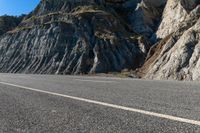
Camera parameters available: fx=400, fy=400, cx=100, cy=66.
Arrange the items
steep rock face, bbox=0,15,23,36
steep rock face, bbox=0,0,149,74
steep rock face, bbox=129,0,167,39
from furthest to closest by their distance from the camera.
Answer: steep rock face, bbox=0,15,23,36 → steep rock face, bbox=129,0,167,39 → steep rock face, bbox=0,0,149,74

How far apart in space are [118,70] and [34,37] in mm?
21757

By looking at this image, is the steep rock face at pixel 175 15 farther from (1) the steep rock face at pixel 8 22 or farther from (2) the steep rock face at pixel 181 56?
(1) the steep rock face at pixel 8 22

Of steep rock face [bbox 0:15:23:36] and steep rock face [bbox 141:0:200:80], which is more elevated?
steep rock face [bbox 0:15:23:36]

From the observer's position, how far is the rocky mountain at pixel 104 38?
48.7 m

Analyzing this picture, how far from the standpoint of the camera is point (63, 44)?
64312 mm

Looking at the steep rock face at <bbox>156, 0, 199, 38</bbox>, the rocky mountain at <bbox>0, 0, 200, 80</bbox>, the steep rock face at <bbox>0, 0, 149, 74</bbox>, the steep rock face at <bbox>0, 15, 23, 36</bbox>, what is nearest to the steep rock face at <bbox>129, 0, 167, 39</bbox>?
the rocky mountain at <bbox>0, 0, 200, 80</bbox>

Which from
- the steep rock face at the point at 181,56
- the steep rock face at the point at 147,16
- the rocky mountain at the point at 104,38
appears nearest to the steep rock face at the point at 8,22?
the rocky mountain at the point at 104,38

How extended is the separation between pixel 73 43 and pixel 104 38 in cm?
581

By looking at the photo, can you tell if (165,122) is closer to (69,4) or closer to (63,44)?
(63,44)

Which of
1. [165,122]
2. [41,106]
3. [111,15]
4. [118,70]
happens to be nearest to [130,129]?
[165,122]

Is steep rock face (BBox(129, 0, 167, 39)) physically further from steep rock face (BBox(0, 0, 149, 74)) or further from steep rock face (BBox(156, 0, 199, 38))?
steep rock face (BBox(0, 0, 149, 74))

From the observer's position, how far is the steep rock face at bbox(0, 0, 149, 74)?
56.9m

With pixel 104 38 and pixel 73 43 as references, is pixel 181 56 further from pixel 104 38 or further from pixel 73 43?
pixel 73 43

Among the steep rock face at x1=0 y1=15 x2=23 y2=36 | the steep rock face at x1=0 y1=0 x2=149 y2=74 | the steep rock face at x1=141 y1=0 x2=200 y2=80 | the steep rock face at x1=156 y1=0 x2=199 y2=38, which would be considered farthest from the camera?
the steep rock face at x1=0 y1=15 x2=23 y2=36
